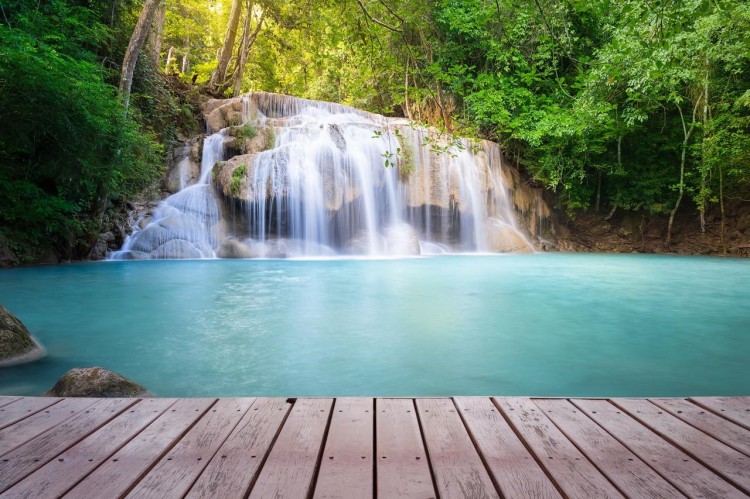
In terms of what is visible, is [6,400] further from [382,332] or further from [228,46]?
[228,46]

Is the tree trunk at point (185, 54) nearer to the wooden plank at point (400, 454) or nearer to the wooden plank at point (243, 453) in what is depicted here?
the wooden plank at point (243, 453)

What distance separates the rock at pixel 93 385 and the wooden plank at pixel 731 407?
3.28m

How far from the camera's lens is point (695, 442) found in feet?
6.04

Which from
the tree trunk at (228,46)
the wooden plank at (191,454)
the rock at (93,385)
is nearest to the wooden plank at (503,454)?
the wooden plank at (191,454)

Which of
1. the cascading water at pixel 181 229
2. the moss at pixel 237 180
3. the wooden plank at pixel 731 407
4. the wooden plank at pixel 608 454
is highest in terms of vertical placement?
the moss at pixel 237 180

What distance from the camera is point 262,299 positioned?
7.43m

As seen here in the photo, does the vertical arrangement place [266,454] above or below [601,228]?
below

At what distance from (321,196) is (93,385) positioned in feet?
38.6

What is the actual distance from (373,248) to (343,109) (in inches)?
247

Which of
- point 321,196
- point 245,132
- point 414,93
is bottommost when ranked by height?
point 414,93

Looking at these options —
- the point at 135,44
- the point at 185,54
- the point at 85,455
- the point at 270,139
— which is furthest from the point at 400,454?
the point at 185,54

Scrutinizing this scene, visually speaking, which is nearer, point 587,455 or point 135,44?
point 587,455

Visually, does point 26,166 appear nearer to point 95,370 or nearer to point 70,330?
point 70,330

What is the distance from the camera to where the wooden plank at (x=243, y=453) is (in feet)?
4.87
